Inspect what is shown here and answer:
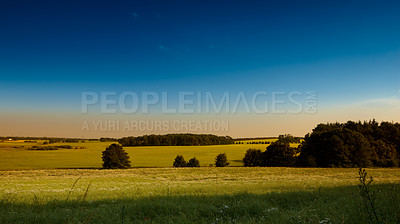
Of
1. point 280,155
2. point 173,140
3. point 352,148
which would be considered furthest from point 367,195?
point 173,140

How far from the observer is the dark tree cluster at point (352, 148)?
156 feet

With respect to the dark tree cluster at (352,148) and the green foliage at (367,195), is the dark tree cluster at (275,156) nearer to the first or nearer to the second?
the dark tree cluster at (352,148)

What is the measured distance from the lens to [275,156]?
58844 mm

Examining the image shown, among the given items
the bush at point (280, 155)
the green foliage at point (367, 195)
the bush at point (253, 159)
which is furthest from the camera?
the bush at point (253, 159)

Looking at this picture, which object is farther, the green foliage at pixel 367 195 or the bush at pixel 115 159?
the bush at pixel 115 159

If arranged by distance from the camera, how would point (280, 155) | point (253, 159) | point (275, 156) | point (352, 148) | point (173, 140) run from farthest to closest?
point (173, 140) < point (253, 159) < point (275, 156) < point (280, 155) < point (352, 148)

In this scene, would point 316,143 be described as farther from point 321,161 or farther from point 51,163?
point 51,163

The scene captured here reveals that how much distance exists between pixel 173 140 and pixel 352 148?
236ft

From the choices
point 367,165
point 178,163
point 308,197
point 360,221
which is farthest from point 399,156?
point 360,221

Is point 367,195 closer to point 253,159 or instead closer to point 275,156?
point 275,156

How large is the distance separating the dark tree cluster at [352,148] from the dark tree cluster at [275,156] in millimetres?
3448

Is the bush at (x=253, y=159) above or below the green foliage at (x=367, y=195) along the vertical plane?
below

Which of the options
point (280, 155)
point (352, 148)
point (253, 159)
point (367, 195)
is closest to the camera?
point (367, 195)

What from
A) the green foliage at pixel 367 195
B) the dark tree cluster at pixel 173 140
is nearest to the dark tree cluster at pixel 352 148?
the green foliage at pixel 367 195
